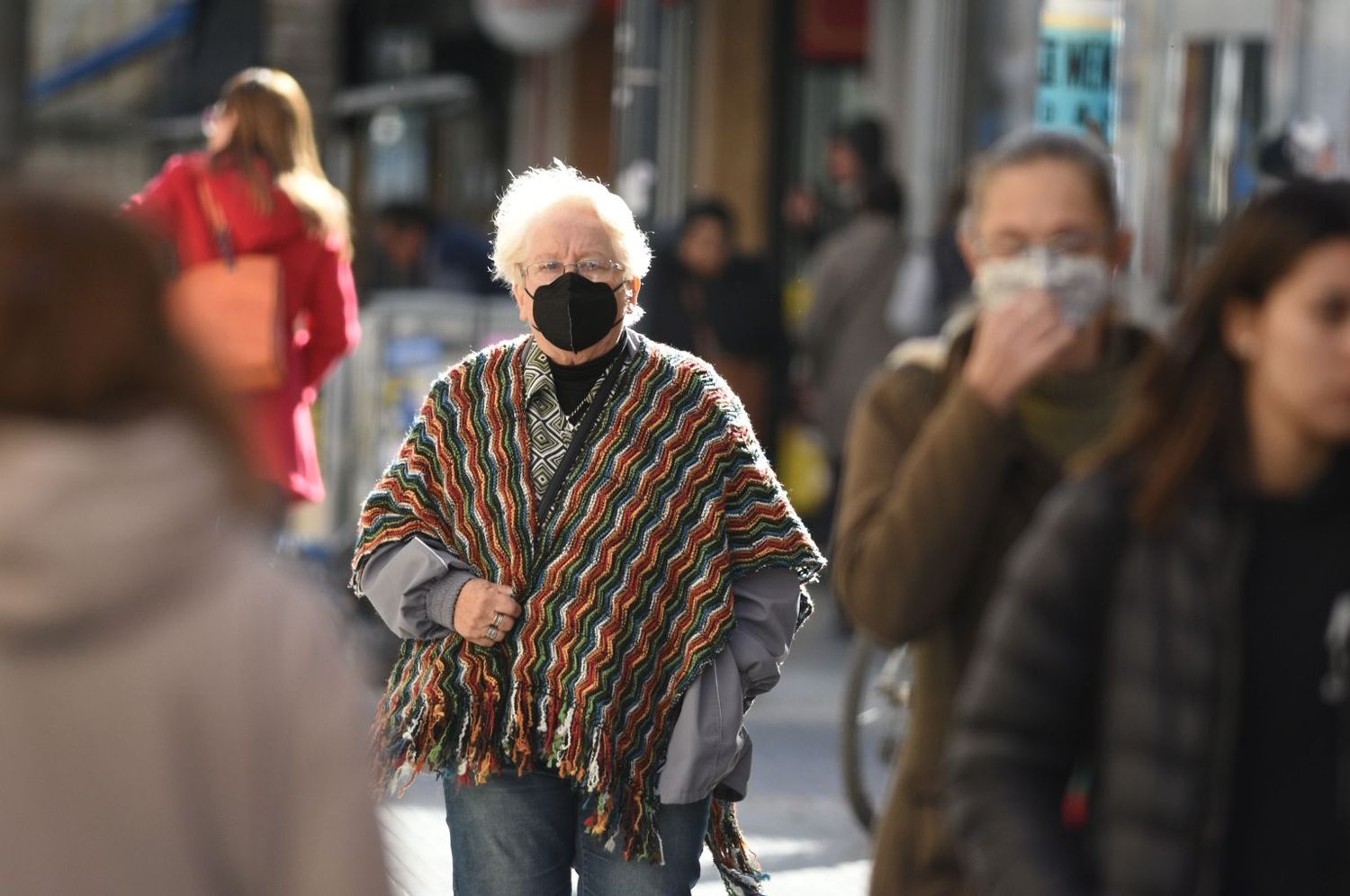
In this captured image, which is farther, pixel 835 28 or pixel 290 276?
pixel 835 28

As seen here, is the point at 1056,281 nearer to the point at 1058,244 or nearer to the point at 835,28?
the point at 1058,244

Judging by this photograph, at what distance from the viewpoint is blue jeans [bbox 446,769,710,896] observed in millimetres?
4352

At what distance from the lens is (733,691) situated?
4.38 meters

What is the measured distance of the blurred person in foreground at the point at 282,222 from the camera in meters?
7.72

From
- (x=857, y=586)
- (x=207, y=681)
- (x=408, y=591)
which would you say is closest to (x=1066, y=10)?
(x=408, y=591)

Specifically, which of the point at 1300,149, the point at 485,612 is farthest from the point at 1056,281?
the point at 1300,149

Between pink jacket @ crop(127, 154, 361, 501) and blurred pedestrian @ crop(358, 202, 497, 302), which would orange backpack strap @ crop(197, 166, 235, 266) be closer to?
pink jacket @ crop(127, 154, 361, 501)

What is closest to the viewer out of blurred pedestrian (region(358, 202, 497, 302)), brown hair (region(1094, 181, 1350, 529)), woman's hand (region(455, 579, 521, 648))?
brown hair (region(1094, 181, 1350, 529))

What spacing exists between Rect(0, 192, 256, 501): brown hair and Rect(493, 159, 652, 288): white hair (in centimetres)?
231

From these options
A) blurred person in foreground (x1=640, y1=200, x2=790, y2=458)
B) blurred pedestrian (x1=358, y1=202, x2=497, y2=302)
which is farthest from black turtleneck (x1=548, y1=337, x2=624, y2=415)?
blurred pedestrian (x1=358, y1=202, x2=497, y2=302)

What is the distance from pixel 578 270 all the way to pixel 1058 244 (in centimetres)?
113

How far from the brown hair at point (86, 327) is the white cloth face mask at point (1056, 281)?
147cm

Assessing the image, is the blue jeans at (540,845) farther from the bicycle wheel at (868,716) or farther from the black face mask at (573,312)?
the bicycle wheel at (868,716)

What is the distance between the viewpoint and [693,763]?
430cm
